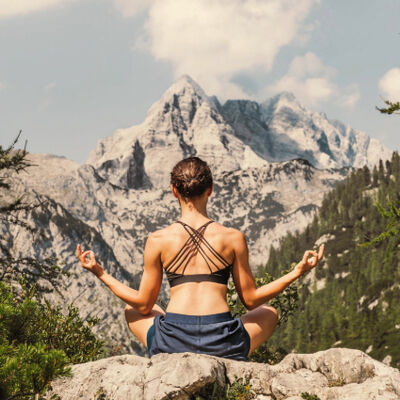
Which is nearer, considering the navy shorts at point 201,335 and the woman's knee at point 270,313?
the navy shorts at point 201,335

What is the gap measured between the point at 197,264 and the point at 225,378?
53.7 inches

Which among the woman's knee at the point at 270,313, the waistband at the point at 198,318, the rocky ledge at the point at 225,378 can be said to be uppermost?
the woman's knee at the point at 270,313

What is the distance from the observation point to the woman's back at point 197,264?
517cm

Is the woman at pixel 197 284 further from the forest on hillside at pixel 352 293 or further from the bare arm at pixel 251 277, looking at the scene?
the forest on hillside at pixel 352 293

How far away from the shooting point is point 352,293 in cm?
13788

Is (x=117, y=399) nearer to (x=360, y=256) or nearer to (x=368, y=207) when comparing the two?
(x=360, y=256)

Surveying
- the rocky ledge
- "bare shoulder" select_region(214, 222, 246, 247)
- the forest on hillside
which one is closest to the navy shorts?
the rocky ledge

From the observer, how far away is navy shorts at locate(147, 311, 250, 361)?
4.98 metres

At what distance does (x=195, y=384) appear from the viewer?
3.99 meters

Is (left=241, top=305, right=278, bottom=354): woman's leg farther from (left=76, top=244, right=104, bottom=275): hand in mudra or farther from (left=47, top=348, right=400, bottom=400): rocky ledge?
(left=76, top=244, right=104, bottom=275): hand in mudra

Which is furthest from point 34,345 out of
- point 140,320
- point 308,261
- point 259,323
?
point 308,261

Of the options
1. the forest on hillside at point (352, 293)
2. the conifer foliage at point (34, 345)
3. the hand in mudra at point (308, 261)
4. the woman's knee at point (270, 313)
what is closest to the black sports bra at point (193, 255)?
the woman's knee at point (270, 313)

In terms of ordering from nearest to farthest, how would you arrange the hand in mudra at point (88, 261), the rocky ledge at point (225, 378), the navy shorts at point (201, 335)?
1. the rocky ledge at point (225, 378)
2. the navy shorts at point (201, 335)
3. the hand in mudra at point (88, 261)

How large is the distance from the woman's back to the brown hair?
47 centimetres
